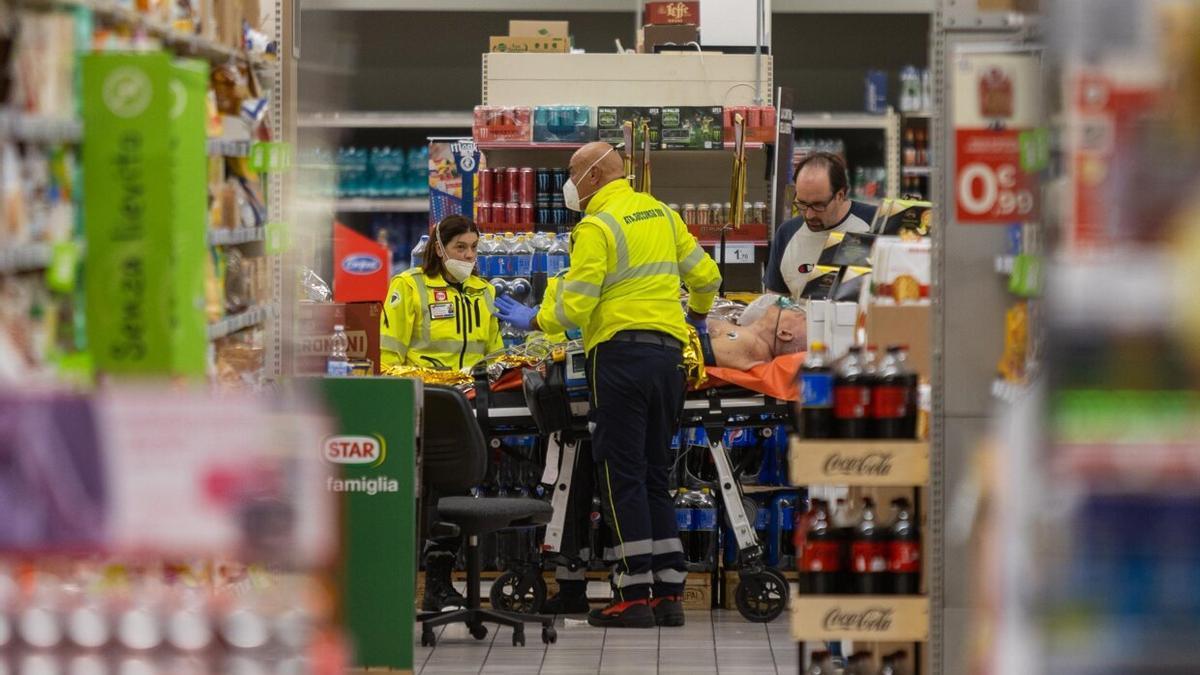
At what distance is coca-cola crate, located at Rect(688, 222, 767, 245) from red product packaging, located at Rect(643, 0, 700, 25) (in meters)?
1.95

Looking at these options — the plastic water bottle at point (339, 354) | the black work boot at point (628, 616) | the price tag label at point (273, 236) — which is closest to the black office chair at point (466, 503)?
the black work boot at point (628, 616)

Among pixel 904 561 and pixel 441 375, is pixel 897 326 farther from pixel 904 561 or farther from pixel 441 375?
pixel 441 375

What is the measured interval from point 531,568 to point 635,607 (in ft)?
1.87

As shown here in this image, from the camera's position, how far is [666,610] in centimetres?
696

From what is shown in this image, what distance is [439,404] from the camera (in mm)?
6066

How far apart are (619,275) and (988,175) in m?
3.15

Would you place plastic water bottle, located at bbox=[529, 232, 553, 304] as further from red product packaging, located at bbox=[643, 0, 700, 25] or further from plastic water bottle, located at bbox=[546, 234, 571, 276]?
red product packaging, located at bbox=[643, 0, 700, 25]

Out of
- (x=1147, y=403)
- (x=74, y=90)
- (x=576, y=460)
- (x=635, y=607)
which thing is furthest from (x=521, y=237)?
(x=1147, y=403)

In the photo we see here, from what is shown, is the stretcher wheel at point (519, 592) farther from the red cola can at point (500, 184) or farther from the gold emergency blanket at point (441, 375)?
the red cola can at point (500, 184)

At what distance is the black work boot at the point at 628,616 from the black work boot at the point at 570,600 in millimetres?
402

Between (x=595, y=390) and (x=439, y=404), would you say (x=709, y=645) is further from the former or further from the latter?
(x=439, y=404)

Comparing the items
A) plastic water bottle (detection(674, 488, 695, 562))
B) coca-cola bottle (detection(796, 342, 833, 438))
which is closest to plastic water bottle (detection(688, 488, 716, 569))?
plastic water bottle (detection(674, 488, 695, 562))

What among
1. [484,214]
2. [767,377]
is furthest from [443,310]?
[767,377]

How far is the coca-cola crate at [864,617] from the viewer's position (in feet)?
14.4
